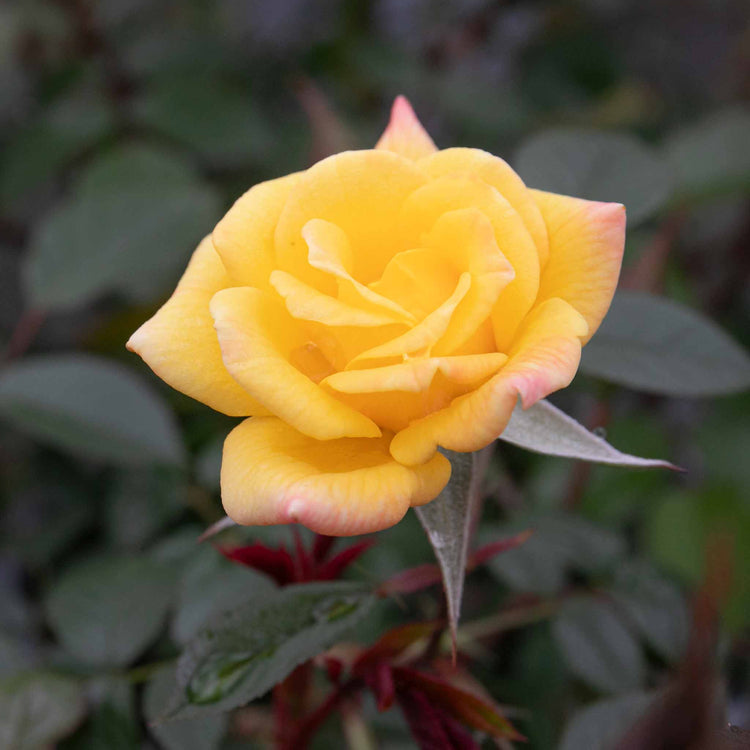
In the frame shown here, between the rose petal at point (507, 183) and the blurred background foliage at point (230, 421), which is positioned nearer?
the rose petal at point (507, 183)

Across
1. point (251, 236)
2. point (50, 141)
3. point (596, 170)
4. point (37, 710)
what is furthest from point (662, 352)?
point (50, 141)

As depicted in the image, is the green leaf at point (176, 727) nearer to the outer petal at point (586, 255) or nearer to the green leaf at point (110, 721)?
the green leaf at point (110, 721)

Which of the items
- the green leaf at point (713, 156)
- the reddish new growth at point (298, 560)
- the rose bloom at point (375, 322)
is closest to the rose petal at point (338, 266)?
the rose bloom at point (375, 322)

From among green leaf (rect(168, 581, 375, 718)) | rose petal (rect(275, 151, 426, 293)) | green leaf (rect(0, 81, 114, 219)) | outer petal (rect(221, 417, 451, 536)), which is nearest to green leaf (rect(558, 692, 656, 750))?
green leaf (rect(168, 581, 375, 718))

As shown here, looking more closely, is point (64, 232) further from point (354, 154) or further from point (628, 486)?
point (628, 486)

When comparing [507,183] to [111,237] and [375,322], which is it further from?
[111,237]

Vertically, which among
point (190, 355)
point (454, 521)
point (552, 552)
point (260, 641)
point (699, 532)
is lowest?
point (699, 532)
